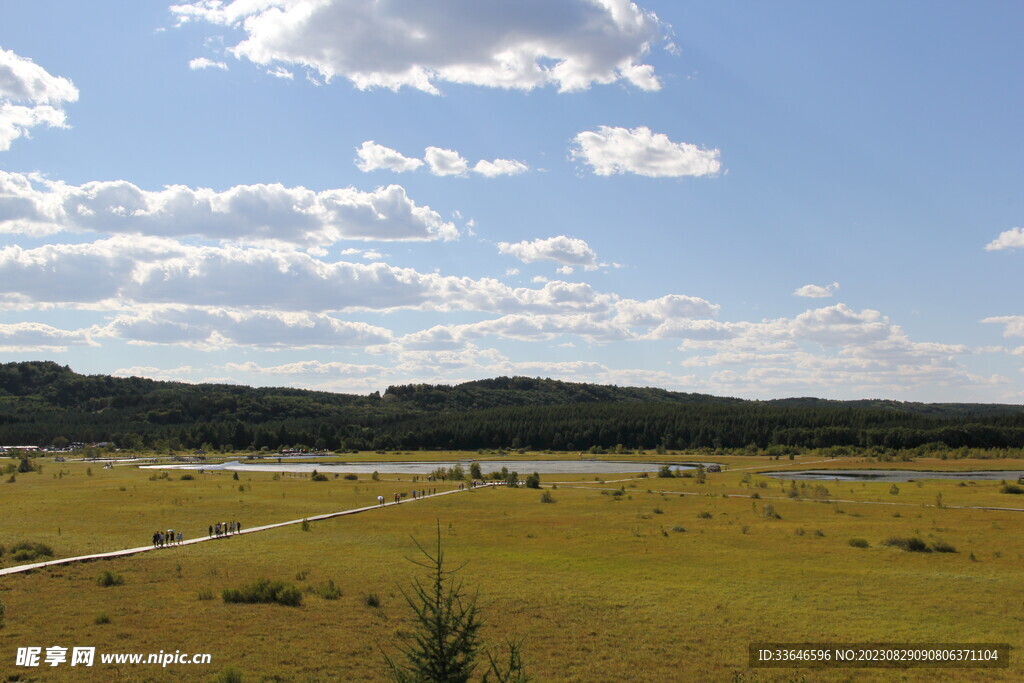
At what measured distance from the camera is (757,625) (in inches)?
1087

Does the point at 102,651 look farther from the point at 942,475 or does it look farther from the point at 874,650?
the point at 942,475

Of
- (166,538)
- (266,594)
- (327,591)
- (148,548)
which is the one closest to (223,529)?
(166,538)

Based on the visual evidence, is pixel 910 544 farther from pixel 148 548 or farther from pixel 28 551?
pixel 28 551

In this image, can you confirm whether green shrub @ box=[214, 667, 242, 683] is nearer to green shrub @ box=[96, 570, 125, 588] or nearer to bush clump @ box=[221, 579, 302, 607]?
bush clump @ box=[221, 579, 302, 607]

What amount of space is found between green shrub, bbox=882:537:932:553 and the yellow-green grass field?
0.78m

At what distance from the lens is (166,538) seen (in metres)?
45.0

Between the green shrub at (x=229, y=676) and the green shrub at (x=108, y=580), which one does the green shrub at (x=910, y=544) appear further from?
the green shrub at (x=108, y=580)

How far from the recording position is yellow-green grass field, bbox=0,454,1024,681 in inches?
954

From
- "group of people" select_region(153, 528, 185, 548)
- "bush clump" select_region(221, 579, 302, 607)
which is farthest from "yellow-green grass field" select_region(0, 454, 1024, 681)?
"group of people" select_region(153, 528, 185, 548)

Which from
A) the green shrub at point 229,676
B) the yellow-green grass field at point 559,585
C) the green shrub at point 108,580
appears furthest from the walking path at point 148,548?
the green shrub at point 229,676

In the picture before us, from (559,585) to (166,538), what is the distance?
2567 centimetres

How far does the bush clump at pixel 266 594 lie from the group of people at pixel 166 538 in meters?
15.0

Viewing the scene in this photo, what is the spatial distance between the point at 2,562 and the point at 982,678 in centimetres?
4201

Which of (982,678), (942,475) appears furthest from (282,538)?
(942,475)
